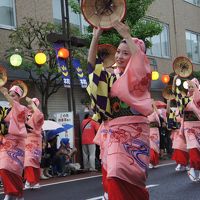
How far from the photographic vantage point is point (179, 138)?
10.8 metres

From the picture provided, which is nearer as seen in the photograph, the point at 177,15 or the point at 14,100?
the point at 14,100

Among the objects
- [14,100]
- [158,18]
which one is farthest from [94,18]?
[158,18]

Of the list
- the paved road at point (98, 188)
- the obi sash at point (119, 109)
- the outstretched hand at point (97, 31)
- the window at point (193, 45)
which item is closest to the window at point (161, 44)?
the window at point (193, 45)

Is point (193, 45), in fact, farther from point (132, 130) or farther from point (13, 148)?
point (132, 130)

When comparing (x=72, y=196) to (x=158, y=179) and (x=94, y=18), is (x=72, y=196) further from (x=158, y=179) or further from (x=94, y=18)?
(x=94, y=18)

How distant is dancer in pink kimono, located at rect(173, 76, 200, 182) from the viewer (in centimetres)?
858

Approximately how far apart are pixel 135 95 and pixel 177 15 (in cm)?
2185

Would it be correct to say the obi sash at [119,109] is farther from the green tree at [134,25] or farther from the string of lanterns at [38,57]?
the green tree at [134,25]

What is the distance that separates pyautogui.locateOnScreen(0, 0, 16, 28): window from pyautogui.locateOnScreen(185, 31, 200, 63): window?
1281cm

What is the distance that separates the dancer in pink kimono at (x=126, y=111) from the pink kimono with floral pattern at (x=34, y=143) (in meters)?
5.39

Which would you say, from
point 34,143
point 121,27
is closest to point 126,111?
point 121,27

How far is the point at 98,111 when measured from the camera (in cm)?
438

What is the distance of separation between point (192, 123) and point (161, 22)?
607 inches

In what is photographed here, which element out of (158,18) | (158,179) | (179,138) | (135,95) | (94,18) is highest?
(158,18)
